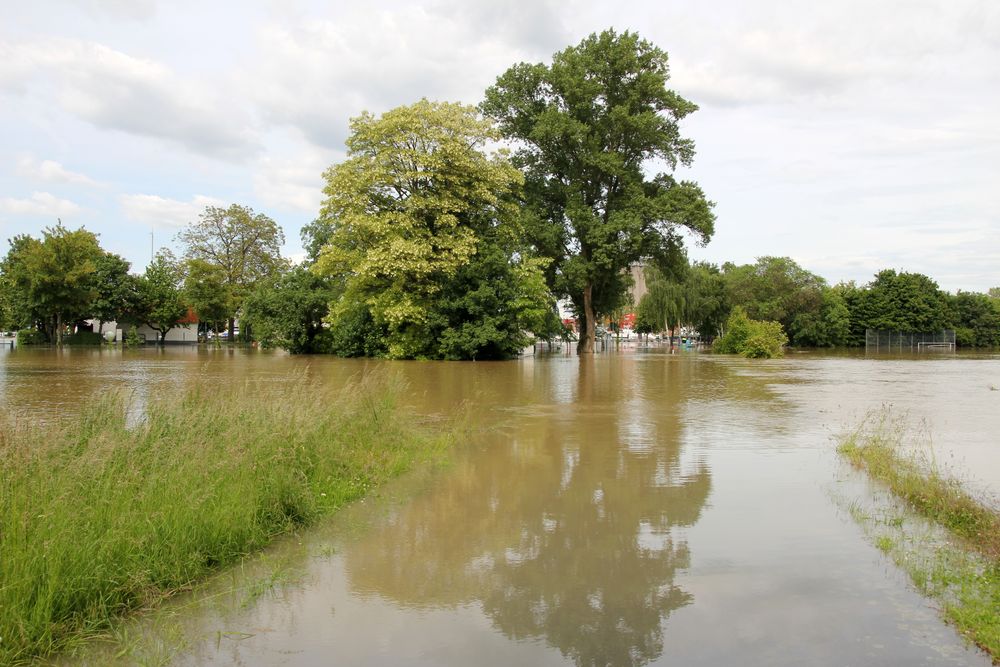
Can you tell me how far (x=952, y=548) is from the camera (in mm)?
6363

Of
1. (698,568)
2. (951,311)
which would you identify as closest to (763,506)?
(698,568)

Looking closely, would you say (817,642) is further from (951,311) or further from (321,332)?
(951,311)

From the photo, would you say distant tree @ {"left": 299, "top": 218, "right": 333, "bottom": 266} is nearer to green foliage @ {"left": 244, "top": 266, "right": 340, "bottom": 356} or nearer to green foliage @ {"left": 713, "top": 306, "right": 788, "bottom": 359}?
green foliage @ {"left": 244, "top": 266, "right": 340, "bottom": 356}

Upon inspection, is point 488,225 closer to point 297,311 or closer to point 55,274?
point 297,311

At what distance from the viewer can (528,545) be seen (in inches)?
259

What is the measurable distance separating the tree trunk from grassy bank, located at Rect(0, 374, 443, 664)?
33.9 m

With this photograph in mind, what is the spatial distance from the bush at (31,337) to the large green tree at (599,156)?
46.8 metres

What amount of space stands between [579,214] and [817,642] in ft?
117

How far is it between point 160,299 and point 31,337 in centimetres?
1089

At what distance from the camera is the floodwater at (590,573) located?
4527 mm

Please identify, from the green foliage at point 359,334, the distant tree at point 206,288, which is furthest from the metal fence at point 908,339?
the distant tree at point 206,288

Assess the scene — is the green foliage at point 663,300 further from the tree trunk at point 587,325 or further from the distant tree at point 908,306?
the tree trunk at point 587,325

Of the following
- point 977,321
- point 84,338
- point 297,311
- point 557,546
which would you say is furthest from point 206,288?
point 977,321

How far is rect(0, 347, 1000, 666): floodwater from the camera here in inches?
178
